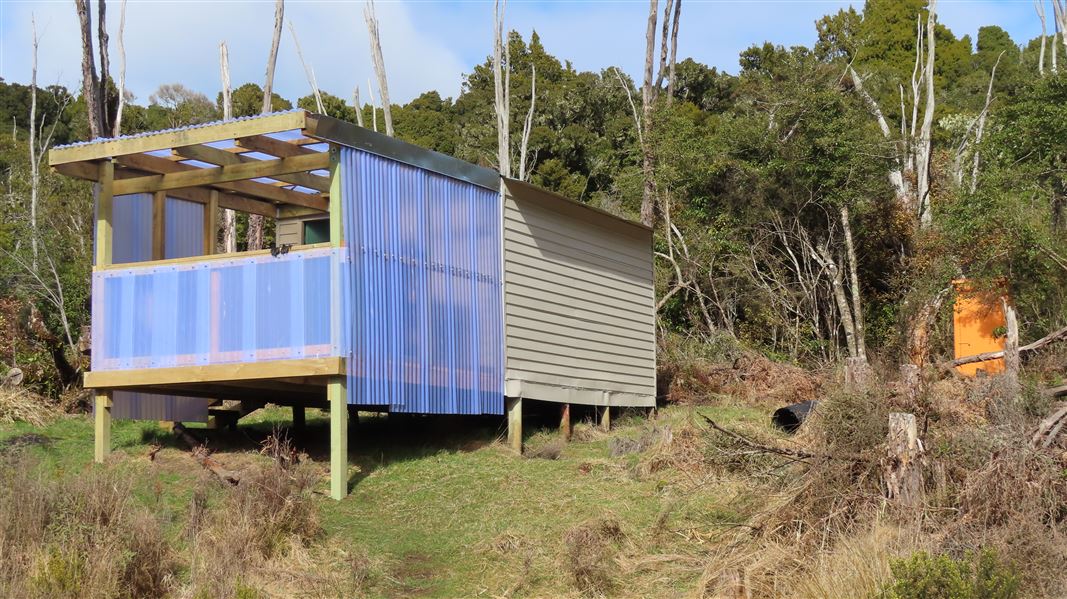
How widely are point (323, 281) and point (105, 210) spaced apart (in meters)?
3.14

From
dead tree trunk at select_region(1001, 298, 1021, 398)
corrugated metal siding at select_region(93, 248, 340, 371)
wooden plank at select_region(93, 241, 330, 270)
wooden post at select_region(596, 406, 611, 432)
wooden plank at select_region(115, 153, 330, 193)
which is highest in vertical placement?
wooden plank at select_region(115, 153, 330, 193)

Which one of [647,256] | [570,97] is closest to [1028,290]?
[647,256]

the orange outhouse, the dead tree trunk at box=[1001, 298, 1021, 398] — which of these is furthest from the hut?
the orange outhouse

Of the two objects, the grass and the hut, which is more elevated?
the hut

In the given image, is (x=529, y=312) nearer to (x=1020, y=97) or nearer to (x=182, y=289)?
(x=182, y=289)

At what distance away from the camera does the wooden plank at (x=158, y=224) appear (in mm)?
14273

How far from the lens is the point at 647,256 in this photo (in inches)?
746

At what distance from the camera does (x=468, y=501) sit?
12180mm

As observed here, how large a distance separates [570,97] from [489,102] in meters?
4.28

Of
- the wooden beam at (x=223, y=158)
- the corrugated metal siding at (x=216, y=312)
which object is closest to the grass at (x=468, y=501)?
the corrugated metal siding at (x=216, y=312)

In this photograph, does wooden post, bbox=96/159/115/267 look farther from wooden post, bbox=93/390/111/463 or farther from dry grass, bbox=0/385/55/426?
dry grass, bbox=0/385/55/426

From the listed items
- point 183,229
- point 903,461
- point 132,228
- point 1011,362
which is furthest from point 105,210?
point 1011,362

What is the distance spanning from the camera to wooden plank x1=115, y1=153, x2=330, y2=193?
1320cm

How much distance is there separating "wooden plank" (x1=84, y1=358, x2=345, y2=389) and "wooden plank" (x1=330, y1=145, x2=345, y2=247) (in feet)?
4.19
